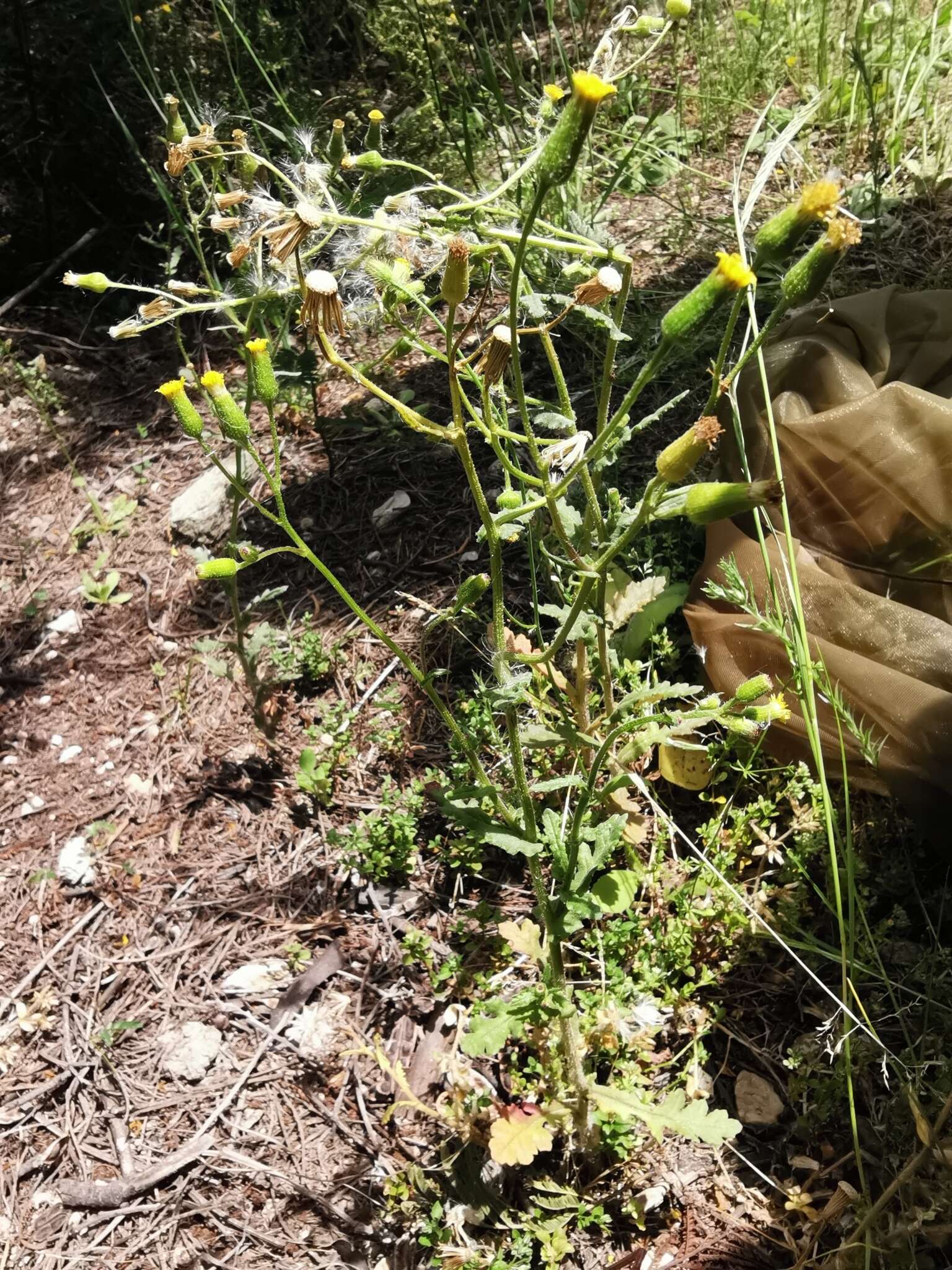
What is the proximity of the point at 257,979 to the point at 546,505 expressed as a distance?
1225 millimetres

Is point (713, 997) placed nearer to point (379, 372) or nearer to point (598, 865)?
point (598, 865)

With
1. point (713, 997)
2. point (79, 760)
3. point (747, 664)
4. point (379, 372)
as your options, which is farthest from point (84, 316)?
point (713, 997)

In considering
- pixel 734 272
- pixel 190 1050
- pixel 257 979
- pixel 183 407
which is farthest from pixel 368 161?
pixel 190 1050

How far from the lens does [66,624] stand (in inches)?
103

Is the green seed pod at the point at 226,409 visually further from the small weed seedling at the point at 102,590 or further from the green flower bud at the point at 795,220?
the small weed seedling at the point at 102,590

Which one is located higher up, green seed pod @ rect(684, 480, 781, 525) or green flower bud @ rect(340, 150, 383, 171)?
green flower bud @ rect(340, 150, 383, 171)

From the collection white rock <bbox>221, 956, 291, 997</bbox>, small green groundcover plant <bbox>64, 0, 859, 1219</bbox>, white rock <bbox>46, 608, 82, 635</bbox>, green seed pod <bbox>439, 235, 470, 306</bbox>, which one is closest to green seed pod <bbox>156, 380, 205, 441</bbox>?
small green groundcover plant <bbox>64, 0, 859, 1219</bbox>

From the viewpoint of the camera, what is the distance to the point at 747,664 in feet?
6.38

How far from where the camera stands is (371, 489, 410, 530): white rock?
8.53 ft

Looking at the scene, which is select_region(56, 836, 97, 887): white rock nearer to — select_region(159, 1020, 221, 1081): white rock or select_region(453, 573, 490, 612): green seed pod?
select_region(159, 1020, 221, 1081): white rock

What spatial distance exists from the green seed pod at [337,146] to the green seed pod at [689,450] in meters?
0.95

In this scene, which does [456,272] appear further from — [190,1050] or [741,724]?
[190,1050]

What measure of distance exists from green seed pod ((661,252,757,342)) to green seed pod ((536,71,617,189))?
18cm

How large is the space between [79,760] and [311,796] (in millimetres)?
662
